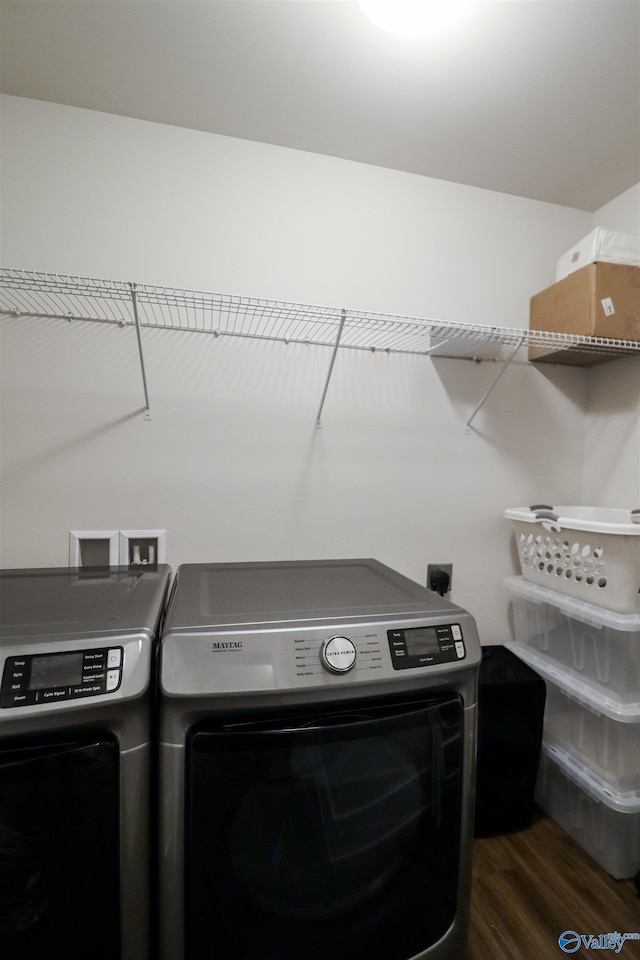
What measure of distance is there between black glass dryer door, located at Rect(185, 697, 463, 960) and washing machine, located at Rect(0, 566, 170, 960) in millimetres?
103

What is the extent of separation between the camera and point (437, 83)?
4.13ft

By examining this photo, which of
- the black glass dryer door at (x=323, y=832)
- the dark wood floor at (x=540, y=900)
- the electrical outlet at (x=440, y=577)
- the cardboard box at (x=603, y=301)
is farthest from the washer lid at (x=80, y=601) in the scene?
the cardboard box at (x=603, y=301)

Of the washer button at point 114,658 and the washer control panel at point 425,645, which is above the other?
the washer button at point 114,658

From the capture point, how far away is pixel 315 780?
80cm

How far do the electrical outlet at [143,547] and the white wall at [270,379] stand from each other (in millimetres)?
35

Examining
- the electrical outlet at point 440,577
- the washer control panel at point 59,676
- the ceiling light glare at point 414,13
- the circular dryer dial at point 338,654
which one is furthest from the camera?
the electrical outlet at point 440,577

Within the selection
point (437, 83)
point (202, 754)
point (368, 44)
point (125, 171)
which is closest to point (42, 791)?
point (202, 754)

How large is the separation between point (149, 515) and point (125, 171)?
1.14 metres

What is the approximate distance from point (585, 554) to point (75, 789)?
56.4 inches

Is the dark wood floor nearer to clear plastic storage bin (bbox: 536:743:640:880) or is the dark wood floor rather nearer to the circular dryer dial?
clear plastic storage bin (bbox: 536:743:640:880)

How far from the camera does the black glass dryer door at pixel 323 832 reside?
2.52 ft

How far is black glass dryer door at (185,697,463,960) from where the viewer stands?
0.77m

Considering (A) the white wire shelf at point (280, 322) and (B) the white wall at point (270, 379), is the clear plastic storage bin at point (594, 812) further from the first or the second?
(A) the white wire shelf at point (280, 322)

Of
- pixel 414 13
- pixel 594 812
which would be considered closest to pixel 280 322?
pixel 414 13
